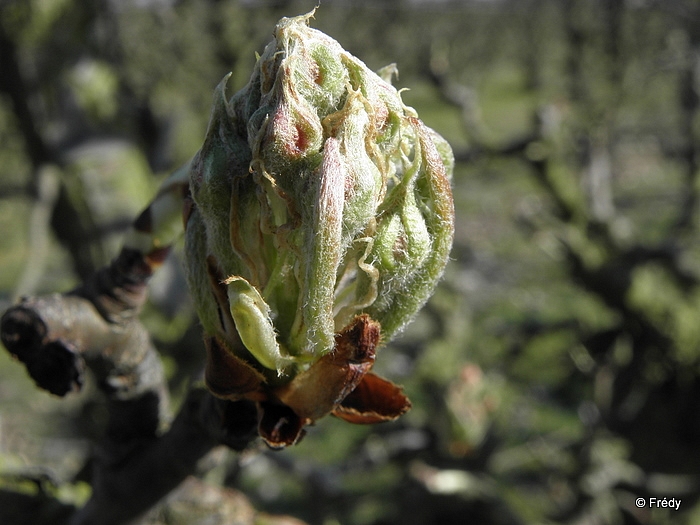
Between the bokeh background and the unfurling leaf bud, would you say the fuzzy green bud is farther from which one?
the bokeh background

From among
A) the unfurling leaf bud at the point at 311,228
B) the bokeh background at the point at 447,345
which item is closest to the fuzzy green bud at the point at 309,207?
the unfurling leaf bud at the point at 311,228

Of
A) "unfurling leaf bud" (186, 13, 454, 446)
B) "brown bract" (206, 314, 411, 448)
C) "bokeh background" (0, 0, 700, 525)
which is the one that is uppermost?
"unfurling leaf bud" (186, 13, 454, 446)

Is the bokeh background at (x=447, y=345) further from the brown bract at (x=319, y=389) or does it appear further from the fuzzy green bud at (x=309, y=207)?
the fuzzy green bud at (x=309, y=207)

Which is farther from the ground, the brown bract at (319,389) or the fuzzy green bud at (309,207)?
the fuzzy green bud at (309,207)

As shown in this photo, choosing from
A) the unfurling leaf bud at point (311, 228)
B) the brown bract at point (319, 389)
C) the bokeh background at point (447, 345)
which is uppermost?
the unfurling leaf bud at point (311, 228)

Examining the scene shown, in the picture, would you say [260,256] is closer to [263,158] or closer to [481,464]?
[263,158]

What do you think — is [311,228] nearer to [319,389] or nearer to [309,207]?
[309,207]

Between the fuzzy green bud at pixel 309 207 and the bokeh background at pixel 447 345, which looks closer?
the fuzzy green bud at pixel 309 207

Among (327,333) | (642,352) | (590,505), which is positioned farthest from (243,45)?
(327,333)

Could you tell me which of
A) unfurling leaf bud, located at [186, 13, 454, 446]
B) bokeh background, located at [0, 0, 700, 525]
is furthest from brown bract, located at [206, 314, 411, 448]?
bokeh background, located at [0, 0, 700, 525]
